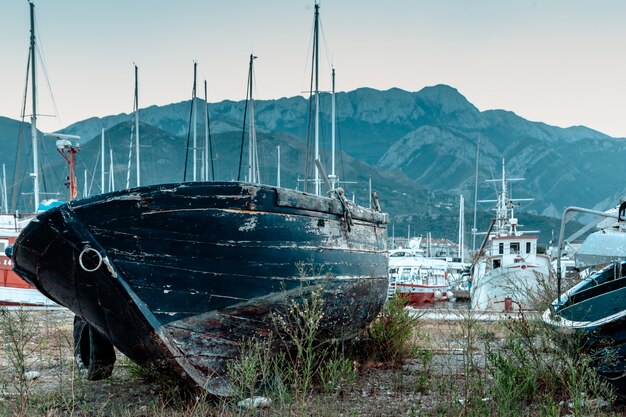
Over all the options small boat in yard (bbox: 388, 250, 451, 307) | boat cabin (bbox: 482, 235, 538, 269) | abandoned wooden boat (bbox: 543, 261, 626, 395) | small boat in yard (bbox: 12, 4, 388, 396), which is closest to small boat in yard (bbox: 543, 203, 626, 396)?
abandoned wooden boat (bbox: 543, 261, 626, 395)

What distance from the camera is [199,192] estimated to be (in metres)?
5.39

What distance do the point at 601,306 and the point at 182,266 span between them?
417 centimetres

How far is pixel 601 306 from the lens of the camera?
665 cm

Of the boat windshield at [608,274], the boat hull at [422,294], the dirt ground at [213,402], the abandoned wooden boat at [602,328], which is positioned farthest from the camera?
the boat hull at [422,294]

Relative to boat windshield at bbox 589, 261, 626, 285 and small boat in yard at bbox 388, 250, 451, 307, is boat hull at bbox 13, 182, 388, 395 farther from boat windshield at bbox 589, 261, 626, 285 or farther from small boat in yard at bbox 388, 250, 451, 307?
small boat in yard at bbox 388, 250, 451, 307

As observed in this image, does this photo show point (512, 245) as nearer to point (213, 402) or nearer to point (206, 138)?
point (206, 138)

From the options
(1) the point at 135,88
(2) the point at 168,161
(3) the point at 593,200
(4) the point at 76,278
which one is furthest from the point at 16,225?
(3) the point at 593,200

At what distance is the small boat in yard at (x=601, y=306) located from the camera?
542 cm

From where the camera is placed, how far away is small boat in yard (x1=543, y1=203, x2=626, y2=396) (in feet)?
17.8

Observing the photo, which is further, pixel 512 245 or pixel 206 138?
pixel 206 138

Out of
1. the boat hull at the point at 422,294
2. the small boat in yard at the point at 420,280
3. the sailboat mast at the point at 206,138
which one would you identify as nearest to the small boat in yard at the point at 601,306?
the small boat in yard at the point at 420,280

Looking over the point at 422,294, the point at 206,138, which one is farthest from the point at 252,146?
the point at 422,294

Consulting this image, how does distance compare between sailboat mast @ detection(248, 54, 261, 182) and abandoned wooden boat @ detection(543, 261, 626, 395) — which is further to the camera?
sailboat mast @ detection(248, 54, 261, 182)

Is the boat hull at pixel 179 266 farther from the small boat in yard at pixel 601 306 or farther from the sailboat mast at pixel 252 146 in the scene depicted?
the sailboat mast at pixel 252 146
